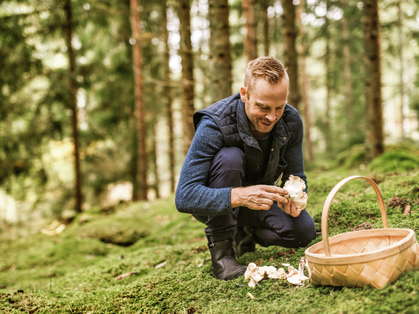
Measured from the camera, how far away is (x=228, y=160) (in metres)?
2.21

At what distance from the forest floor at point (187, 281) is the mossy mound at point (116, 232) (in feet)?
0.43

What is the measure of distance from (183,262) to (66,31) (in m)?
7.90

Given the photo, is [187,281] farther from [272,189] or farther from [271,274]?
[272,189]

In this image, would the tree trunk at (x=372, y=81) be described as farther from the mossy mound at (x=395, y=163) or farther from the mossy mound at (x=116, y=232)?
the mossy mound at (x=116, y=232)

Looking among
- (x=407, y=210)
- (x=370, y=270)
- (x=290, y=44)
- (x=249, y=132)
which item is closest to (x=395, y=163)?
(x=407, y=210)

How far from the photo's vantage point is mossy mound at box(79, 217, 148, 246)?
480 cm

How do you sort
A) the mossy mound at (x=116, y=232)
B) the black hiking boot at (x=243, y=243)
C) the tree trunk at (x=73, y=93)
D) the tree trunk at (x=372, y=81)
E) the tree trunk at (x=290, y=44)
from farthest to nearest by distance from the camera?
the tree trunk at (x=73, y=93) < the tree trunk at (x=290, y=44) < the tree trunk at (x=372, y=81) < the mossy mound at (x=116, y=232) < the black hiking boot at (x=243, y=243)

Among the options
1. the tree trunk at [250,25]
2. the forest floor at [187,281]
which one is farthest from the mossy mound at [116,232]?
the tree trunk at [250,25]

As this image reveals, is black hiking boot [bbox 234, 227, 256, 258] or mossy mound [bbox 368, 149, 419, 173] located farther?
mossy mound [bbox 368, 149, 419, 173]

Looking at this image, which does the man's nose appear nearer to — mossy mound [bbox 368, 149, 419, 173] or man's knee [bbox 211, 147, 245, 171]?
man's knee [bbox 211, 147, 245, 171]

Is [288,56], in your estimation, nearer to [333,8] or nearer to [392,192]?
[333,8]

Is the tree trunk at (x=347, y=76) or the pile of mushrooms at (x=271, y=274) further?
the tree trunk at (x=347, y=76)

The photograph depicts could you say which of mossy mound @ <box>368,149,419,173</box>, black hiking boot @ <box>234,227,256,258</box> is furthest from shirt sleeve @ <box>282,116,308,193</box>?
mossy mound @ <box>368,149,419,173</box>

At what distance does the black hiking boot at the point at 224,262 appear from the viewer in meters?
2.25
